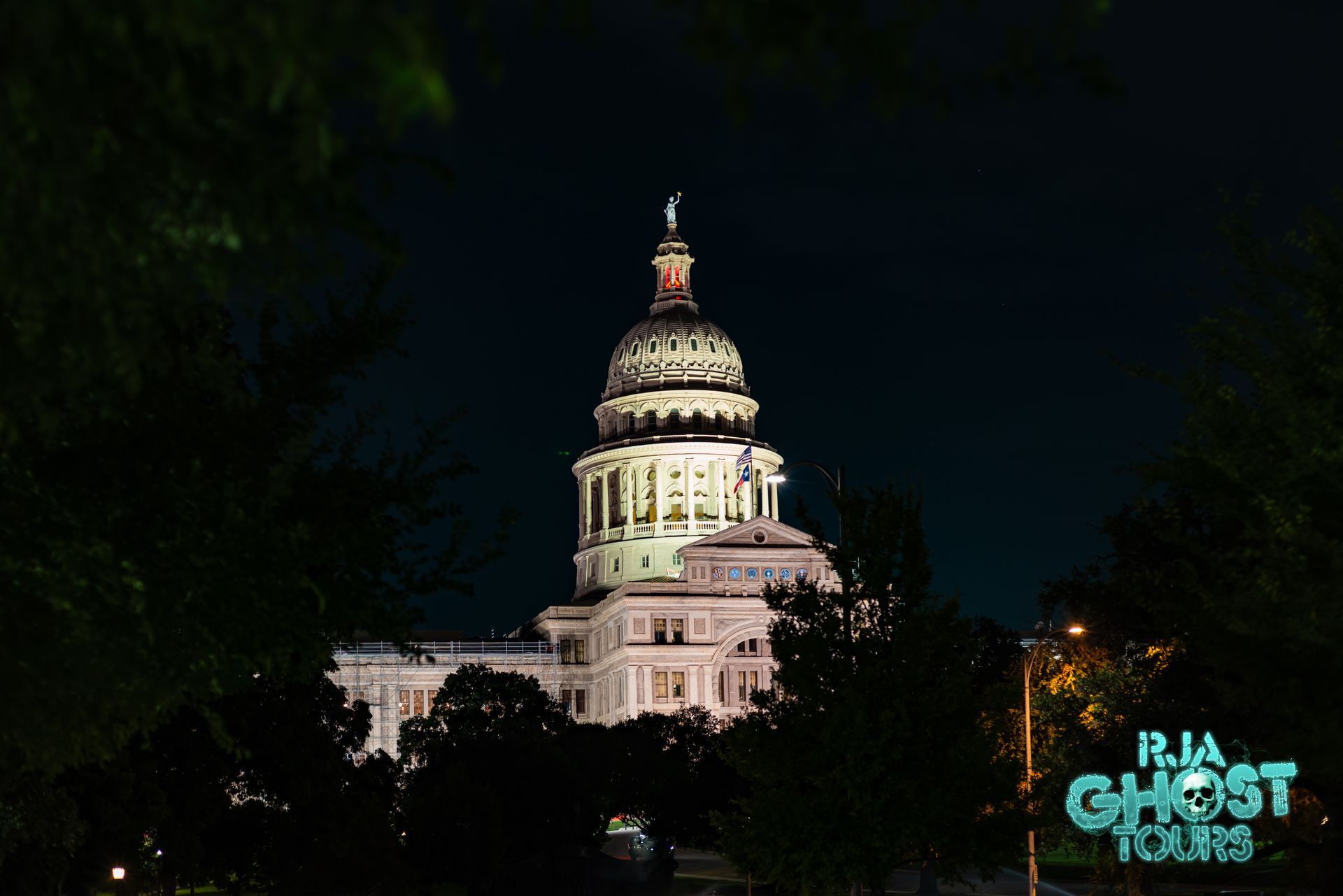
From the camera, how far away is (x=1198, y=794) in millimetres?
36781

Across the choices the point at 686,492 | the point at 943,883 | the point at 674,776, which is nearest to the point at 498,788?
the point at 674,776

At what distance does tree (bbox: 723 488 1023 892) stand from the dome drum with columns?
119 metres

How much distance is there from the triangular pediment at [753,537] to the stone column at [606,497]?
77.4 feet

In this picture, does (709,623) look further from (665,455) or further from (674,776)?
(674,776)

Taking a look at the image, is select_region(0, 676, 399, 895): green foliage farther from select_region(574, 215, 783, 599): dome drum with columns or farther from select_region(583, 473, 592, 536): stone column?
select_region(583, 473, 592, 536): stone column

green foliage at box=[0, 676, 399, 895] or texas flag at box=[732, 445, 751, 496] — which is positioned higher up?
texas flag at box=[732, 445, 751, 496]

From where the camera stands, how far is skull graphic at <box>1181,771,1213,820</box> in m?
36.6

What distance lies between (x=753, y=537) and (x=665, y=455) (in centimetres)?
2134

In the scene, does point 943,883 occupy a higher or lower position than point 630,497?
lower

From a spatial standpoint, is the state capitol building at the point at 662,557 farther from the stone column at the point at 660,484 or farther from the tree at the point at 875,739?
the tree at the point at 875,739

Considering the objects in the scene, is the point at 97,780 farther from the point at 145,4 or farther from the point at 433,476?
the point at 145,4

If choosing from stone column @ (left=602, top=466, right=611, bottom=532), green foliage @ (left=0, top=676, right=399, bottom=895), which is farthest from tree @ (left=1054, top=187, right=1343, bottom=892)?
stone column @ (left=602, top=466, right=611, bottom=532)

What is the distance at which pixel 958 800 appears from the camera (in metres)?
33.8

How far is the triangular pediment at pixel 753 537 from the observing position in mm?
143250
